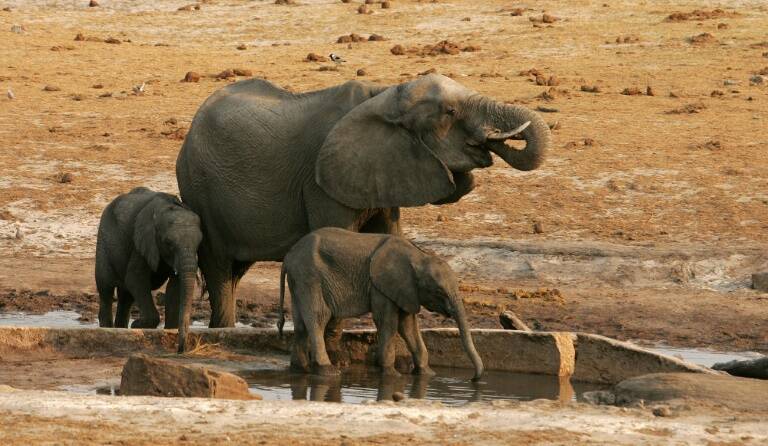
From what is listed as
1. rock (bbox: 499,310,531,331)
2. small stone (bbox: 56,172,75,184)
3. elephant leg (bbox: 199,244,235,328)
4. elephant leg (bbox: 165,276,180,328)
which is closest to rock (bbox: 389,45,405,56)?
small stone (bbox: 56,172,75,184)

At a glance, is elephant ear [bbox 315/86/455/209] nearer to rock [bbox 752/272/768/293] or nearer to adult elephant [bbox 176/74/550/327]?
adult elephant [bbox 176/74/550/327]

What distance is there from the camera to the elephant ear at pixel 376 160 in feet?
37.9

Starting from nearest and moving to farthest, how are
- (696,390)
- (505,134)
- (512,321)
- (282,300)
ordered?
(696,390) → (505,134) → (282,300) → (512,321)

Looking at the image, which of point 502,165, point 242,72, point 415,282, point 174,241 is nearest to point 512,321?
point 415,282

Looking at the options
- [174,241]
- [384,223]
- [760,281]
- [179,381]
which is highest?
[384,223]

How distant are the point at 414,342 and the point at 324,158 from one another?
1400 mm

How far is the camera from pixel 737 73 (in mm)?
23453

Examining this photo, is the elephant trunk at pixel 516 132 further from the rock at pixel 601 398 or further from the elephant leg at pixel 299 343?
the elephant leg at pixel 299 343

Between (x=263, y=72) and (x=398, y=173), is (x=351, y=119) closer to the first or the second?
(x=398, y=173)

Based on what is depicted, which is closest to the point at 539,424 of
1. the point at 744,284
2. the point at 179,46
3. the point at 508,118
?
the point at 508,118

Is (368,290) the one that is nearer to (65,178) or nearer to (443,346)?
(443,346)

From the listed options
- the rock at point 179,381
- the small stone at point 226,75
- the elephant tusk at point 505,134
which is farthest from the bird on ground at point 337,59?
the rock at point 179,381

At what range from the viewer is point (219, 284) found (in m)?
12.8

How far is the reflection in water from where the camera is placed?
35.0 feet
